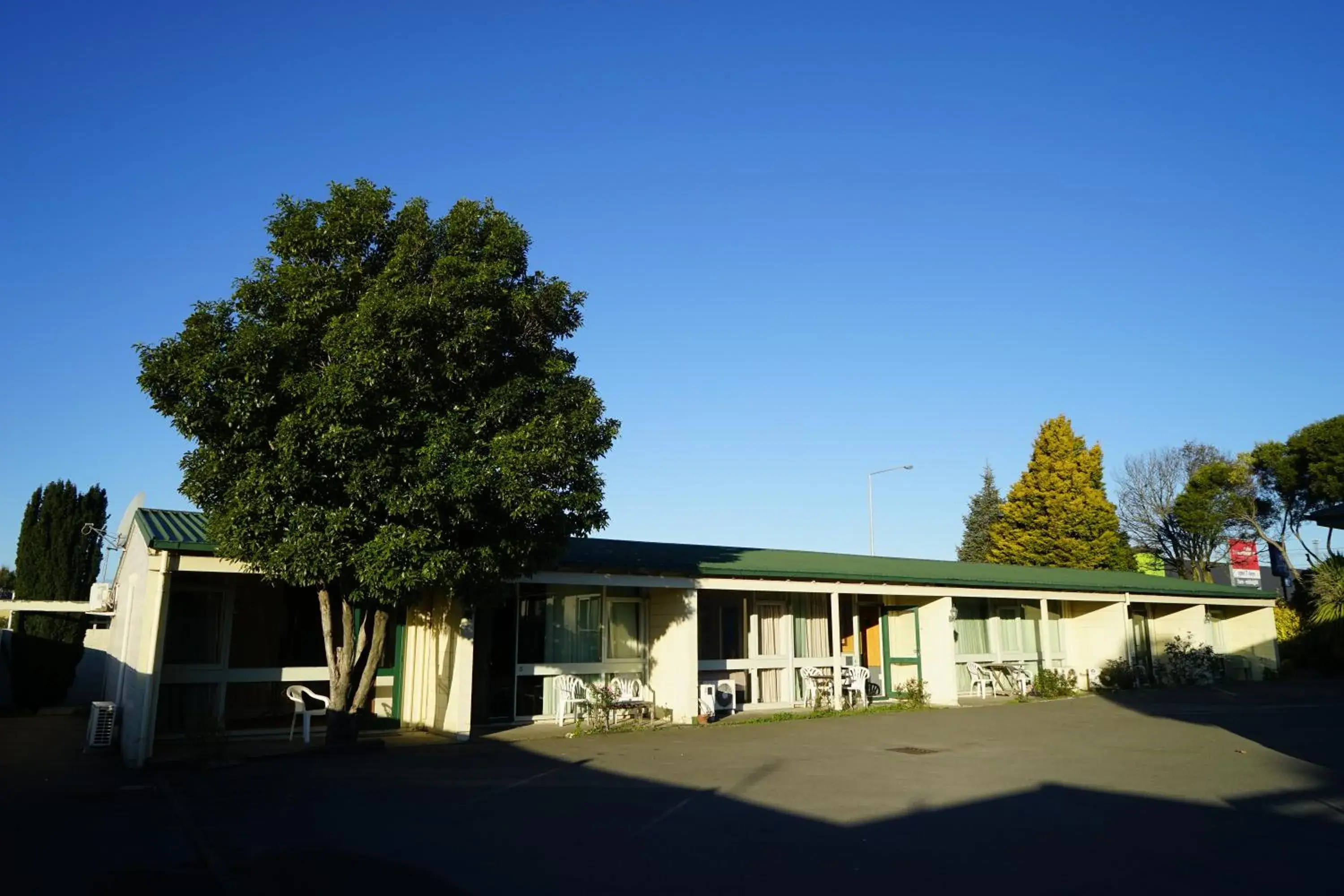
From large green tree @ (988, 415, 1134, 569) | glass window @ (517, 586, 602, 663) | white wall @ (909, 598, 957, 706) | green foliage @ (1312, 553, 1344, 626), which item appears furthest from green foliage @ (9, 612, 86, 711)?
large green tree @ (988, 415, 1134, 569)

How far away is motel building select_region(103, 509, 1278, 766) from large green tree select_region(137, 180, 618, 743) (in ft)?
6.36

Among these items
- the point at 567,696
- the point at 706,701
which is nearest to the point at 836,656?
the point at 706,701

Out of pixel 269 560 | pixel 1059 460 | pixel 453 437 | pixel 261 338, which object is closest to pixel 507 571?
pixel 453 437

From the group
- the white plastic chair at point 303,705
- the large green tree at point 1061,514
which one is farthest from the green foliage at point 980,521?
the white plastic chair at point 303,705

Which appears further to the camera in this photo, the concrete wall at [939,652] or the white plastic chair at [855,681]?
the concrete wall at [939,652]

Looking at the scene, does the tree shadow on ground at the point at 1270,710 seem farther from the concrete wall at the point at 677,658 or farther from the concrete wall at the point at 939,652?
the concrete wall at the point at 677,658

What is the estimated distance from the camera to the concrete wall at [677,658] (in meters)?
17.8

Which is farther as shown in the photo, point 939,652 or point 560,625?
point 939,652

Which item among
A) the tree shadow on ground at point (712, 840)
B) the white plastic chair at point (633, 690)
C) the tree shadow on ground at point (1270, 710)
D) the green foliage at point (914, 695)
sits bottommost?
the tree shadow on ground at point (712, 840)

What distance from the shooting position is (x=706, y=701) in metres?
18.3

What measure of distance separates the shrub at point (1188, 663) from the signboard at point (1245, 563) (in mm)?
20301

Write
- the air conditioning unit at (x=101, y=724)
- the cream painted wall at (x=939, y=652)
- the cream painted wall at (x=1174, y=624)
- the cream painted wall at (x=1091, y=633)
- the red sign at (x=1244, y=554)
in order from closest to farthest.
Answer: the air conditioning unit at (x=101, y=724) → the cream painted wall at (x=939, y=652) → the cream painted wall at (x=1091, y=633) → the cream painted wall at (x=1174, y=624) → the red sign at (x=1244, y=554)

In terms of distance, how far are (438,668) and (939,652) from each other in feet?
40.0

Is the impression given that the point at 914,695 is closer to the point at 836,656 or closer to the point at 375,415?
the point at 836,656
